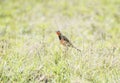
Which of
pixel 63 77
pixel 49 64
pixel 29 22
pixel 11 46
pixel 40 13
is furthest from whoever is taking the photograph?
pixel 40 13

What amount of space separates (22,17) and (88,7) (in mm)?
2731

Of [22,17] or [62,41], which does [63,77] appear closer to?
[62,41]

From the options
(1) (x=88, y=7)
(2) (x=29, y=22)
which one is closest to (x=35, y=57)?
(2) (x=29, y=22)

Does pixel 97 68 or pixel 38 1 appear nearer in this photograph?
pixel 97 68

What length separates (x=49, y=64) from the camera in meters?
6.65

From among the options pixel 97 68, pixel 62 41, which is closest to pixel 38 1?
pixel 62 41

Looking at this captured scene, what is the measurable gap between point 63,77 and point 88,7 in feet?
34.6

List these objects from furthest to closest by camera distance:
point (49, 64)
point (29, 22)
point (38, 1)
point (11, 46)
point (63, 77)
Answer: point (38, 1)
point (29, 22)
point (11, 46)
point (49, 64)
point (63, 77)

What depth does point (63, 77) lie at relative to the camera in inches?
244

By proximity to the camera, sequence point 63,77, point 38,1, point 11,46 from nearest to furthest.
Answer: point 63,77 → point 11,46 → point 38,1

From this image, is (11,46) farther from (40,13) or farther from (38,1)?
(38,1)

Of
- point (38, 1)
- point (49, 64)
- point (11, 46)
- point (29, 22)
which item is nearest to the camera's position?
point (49, 64)

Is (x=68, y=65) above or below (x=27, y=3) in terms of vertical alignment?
above

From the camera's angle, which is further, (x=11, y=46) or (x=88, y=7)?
(x=88, y=7)
